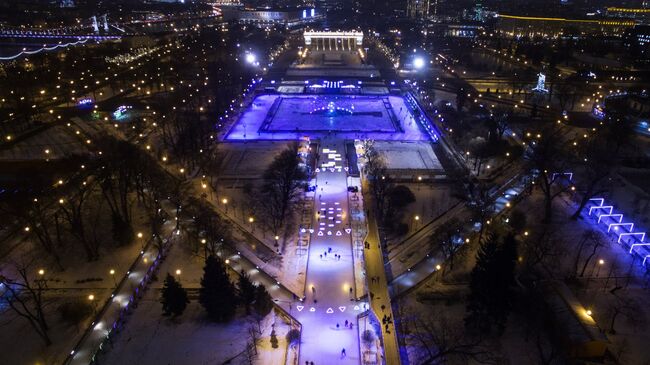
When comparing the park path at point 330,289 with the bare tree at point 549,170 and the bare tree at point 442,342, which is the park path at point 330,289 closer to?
the bare tree at point 442,342

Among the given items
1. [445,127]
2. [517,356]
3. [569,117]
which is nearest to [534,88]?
[569,117]

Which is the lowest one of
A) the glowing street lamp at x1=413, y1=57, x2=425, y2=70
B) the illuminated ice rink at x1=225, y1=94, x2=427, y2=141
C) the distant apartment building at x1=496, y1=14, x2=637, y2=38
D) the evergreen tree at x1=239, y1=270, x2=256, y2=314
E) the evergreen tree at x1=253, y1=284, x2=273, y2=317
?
the evergreen tree at x1=253, y1=284, x2=273, y2=317

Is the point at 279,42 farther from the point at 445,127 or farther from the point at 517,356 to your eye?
the point at 517,356

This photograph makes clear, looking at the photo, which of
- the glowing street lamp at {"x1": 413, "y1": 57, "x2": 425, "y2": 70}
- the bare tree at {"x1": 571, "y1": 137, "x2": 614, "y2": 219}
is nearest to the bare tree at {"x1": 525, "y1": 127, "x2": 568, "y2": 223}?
the bare tree at {"x1": 571, "y1": 137, "x2": 614, "y2": 219}

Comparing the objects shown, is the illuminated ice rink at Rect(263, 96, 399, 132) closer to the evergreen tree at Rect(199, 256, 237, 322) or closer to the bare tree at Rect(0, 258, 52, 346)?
the bare tree at Rect(0, 258, 52, 346)

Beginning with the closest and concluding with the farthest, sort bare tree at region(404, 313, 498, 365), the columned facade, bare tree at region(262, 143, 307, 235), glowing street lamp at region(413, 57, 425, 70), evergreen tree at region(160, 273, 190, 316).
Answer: bare tree at region(404, 313, 498, 365), evergreen tree at region(160, 273, 190, 316), bare tree at region(262, 143, 307, 235), glowing street lamp at region(413, 57, 425, 70), the columned facade
